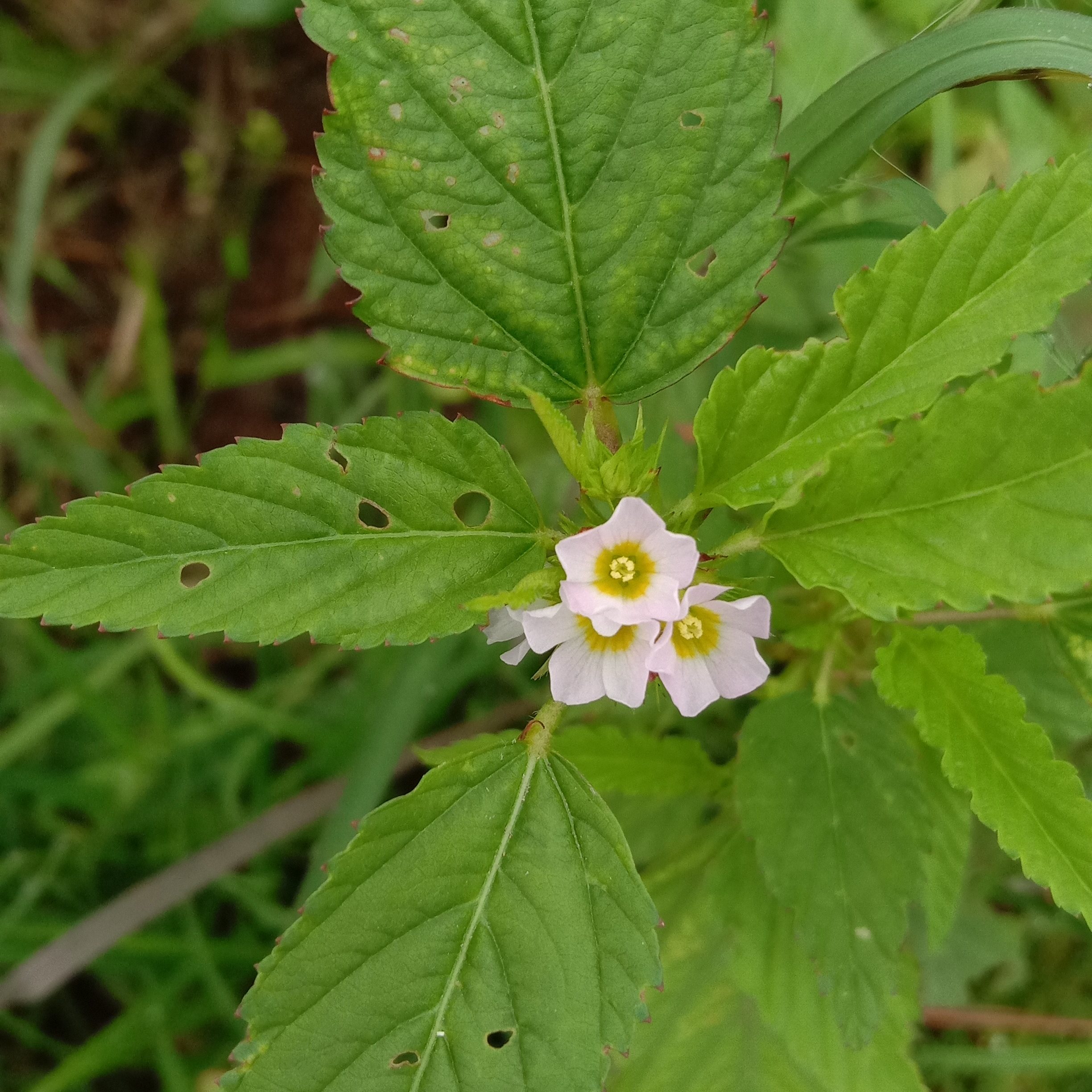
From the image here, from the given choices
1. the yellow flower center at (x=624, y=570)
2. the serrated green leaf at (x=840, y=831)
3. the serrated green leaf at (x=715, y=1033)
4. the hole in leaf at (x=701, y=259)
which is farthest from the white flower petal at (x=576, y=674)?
the serrated green leaf at (x=715, y=1033)

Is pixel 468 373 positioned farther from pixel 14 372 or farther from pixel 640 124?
pixel 14 372

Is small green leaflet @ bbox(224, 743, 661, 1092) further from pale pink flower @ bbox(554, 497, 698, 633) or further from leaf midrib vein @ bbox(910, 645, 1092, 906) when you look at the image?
leaf midrib vein @ bbox(910, 645, 1092, 906)

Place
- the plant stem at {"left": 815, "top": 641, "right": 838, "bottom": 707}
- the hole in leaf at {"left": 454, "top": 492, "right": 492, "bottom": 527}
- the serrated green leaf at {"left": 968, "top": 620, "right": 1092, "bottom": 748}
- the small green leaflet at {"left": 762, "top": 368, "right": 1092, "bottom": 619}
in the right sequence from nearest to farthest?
the small green leaflet at {"left": 762, "top": 368, "right": 1092, "bottom": 619} < the plant stem at {"left": 815, "top": 641, "right": 838, "bottom": 707} < the serrated green leaf at {"left": 968, "top": 620, "right": 1092, "bottom": 748} < the hole in leaf at {"left": 454, "top": 492, "right": 492, "bottom": 527}

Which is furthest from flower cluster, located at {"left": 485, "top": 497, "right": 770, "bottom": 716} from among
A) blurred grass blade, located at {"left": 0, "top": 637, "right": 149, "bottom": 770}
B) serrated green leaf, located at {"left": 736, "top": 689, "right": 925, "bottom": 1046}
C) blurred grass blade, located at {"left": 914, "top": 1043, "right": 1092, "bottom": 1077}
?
blurred grass blade, located at {"left": 0, "top": 637, "right": 149, "bottom": 770}

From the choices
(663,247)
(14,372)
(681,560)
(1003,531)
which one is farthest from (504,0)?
(14,372)

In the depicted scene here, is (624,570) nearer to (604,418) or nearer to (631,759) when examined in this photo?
(604,418)

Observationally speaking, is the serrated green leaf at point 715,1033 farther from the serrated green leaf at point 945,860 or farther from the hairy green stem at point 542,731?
the hairy green stem at point 542,731

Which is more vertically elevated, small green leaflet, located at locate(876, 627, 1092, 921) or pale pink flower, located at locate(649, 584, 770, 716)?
pale pink flower, located at locate(649, 584, 770, 716)
